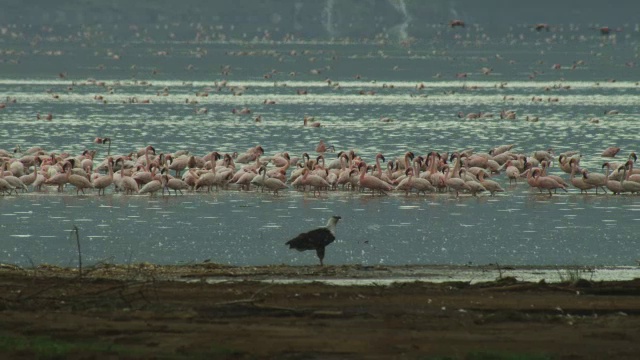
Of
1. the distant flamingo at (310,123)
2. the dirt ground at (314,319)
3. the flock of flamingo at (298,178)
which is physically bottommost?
the distant flamingo at (310,123)

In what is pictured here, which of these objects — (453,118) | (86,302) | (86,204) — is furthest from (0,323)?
(453,118)

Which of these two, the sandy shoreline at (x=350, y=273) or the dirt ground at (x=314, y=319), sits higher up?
the dirt ground at (x=314, y=319)

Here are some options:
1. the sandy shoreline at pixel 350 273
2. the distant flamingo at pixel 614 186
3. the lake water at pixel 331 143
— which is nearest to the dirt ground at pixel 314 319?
the sandy shoreline at pixel 350 273

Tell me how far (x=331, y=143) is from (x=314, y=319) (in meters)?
30.7

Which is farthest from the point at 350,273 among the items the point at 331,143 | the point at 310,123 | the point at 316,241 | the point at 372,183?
the point at 310,123

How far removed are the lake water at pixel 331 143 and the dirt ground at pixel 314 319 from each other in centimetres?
396

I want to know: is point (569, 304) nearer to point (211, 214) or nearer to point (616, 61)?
point (211, 214)

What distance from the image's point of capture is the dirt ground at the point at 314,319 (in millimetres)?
10906

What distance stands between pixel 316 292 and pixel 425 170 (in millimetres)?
15898

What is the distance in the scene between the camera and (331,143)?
141 feet

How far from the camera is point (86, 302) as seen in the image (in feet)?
42.4

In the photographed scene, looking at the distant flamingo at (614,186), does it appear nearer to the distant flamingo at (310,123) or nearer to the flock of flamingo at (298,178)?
the flock of flamingo at (298,178)

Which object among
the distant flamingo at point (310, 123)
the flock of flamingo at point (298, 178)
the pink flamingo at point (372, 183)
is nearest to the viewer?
the pink flamingo at point (372, 183)

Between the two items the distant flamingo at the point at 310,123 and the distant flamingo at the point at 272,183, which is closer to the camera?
the distant flamingo at the point at 272,183
